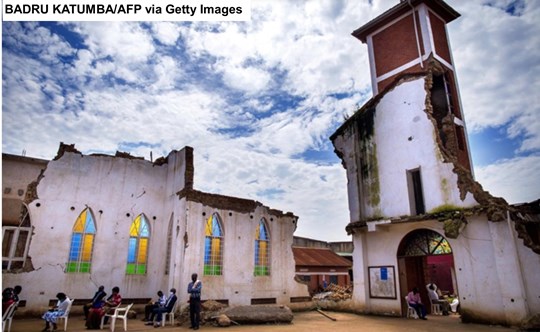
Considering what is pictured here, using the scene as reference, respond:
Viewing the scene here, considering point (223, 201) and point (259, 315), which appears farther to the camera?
point (223, 201)

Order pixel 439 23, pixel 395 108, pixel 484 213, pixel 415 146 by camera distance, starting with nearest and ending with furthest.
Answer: pixel 484 213 → pixel 415 146 → pixel 395 108 → pixel 439 23

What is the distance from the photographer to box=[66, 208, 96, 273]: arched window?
46.8 ft

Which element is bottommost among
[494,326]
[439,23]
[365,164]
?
[494,326]

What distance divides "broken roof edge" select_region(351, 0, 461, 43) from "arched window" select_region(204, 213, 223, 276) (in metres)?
14.4

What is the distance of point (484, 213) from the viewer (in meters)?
12.5

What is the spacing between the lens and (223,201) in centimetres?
1609

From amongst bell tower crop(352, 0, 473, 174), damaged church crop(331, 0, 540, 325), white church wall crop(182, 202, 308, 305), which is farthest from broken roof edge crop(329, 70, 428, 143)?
white church wall crop(182, 202, 308, 305)

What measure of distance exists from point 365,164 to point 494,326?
8021mm

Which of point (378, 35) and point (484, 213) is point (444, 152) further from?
point (378, 35)

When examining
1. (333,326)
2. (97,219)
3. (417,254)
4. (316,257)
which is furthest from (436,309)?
(97,219)

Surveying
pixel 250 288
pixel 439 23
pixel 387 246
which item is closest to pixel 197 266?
pixel 250 288

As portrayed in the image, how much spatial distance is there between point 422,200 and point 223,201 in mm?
8447

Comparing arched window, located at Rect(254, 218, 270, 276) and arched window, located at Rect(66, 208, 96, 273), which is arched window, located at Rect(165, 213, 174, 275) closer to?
arched window, located at Rect(66, 208, 96, 273)

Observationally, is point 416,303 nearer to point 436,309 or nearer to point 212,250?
point 436,309
